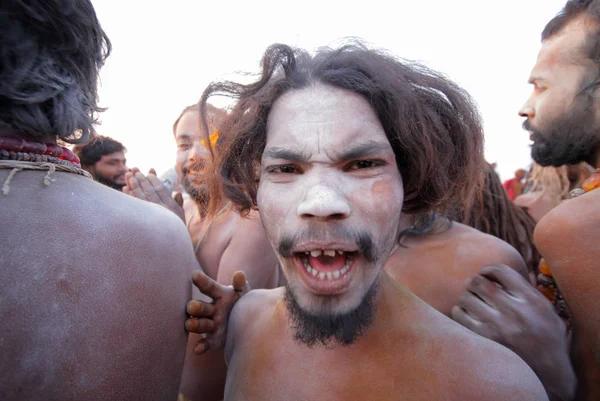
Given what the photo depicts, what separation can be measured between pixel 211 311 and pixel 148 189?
6.72 ft

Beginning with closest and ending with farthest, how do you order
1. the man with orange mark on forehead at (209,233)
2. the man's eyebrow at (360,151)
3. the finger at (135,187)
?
the man's eyebrow at (360,151) < the man with orange mark on forehead at (209,233) < the finger at (135,187)

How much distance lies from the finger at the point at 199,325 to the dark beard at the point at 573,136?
1988 mm

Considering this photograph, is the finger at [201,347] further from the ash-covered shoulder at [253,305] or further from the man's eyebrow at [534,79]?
the man's eyebrow at [534,79]

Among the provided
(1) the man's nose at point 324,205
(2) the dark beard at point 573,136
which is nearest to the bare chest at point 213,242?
(1) the man's nose at point 324,205

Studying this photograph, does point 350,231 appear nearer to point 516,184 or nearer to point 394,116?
point 394,116

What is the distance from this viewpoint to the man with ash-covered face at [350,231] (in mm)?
1472

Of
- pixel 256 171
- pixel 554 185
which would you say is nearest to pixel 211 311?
pixel 256 171

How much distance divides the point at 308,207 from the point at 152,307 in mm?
592

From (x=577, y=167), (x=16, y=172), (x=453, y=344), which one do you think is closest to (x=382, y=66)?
(x=453, y=344)

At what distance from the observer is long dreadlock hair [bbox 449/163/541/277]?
3.24m

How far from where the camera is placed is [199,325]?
168cm

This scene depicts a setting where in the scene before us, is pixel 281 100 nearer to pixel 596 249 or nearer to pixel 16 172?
pixel 16 172

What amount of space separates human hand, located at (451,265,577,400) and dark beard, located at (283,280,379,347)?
1.97 feet

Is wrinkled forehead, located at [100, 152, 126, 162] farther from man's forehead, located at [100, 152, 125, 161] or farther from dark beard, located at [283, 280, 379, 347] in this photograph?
dark beard, located at [283, 280, 379, 347]
